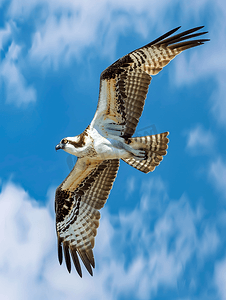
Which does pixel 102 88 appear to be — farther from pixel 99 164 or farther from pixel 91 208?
pixel 91 208

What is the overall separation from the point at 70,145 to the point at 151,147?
6.16 ft

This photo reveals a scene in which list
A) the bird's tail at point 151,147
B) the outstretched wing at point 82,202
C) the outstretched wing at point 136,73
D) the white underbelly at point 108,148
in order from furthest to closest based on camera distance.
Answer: the outstretched wing at point 82,202, the bird's tail at point 151,147, the white underbelly at point 108,148, the outstretched wing at point 136,73

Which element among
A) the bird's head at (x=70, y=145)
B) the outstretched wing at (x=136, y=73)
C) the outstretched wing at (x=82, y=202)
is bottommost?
the outstretched wing at (x=82, y=202)

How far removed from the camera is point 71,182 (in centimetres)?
1002

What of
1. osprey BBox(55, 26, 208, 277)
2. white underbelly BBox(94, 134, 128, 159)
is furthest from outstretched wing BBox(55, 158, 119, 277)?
white underbelly BBox(94, 134, 128, 159)

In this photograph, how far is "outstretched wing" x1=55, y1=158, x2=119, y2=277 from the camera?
9.76 meters

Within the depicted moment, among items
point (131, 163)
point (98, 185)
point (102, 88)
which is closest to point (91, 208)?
point (98, 185)

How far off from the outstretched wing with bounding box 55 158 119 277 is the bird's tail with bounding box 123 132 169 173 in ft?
2.49

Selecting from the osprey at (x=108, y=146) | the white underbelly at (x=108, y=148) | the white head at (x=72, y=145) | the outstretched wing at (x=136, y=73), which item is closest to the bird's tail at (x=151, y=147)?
the osprey at (x=108, y=146)

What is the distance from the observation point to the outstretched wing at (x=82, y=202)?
9.76 meters

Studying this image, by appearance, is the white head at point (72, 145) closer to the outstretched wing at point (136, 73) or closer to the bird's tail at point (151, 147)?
the outstretched wing at point (136, 73)

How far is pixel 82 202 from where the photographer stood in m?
10.1

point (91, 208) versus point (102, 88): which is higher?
point (102, 88)

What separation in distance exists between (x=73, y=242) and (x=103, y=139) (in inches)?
103
